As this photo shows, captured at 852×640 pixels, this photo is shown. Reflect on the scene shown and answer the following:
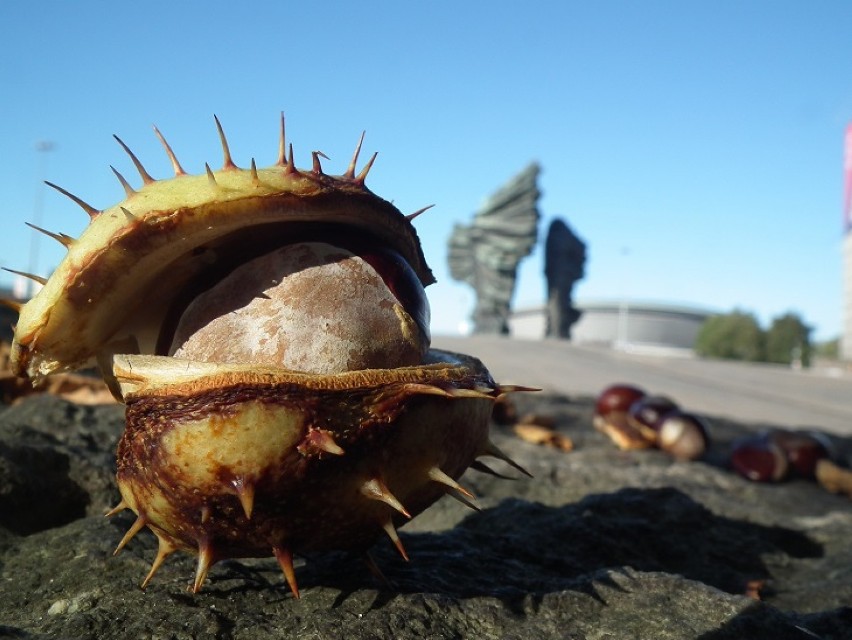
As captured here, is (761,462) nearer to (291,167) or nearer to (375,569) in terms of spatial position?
(375,569)

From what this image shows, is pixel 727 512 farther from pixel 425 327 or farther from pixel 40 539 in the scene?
pixel 40 539

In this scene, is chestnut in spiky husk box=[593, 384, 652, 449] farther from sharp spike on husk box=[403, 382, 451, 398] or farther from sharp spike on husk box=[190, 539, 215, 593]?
sharp spike on husk box=[190, 539, 215, 593]

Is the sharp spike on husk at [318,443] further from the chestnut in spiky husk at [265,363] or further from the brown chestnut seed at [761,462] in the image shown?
the brown chestnut seed at [761,462]

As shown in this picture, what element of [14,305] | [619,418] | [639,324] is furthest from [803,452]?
[639,324]

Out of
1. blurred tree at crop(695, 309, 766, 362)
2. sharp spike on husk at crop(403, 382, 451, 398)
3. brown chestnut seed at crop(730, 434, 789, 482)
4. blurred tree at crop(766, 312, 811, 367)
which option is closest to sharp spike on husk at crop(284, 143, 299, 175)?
sharp spike on husk at crop(403, 382, 451, 398)

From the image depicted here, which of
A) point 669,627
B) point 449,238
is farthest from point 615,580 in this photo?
point 449,238

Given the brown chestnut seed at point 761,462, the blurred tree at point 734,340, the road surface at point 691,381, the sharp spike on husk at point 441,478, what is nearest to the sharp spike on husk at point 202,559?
the sharp spike on husk at point 441,478
